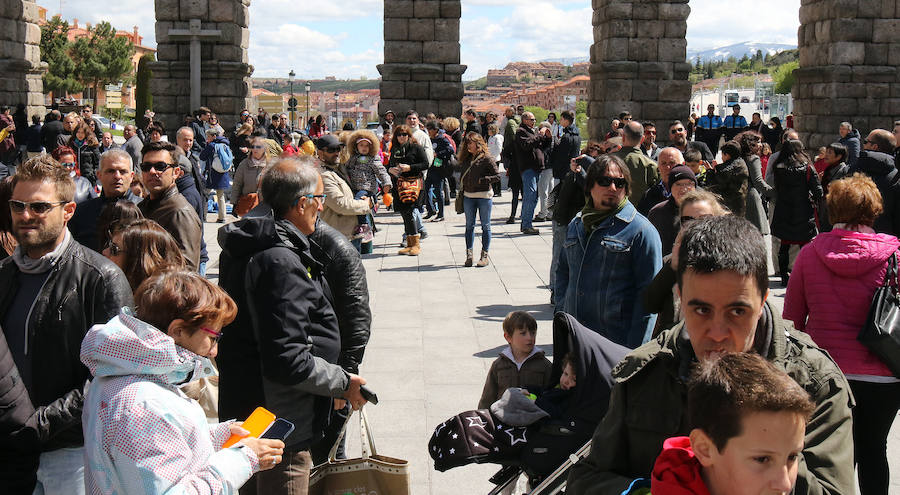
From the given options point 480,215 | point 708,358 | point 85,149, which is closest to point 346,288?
point 708,358

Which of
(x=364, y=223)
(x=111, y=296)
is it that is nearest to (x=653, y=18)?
(x=364, y=223)

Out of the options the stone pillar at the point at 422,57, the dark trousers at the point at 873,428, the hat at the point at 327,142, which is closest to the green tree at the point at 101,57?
the stone pillar at the point at 422,57

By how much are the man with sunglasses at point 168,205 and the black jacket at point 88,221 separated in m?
0.20

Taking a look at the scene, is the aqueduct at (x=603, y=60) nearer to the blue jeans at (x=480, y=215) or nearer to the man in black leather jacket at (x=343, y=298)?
the blue jeans at (x=480, y=215)

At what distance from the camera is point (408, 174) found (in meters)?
13.5

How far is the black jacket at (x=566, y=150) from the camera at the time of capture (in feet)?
50.6

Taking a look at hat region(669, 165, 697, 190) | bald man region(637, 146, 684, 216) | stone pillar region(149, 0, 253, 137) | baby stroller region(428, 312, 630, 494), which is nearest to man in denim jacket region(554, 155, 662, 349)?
hat region(669, 165, 697, 190)

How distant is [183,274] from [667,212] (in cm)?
400

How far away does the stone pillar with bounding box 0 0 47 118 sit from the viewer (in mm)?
19562

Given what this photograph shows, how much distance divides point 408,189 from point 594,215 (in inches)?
305

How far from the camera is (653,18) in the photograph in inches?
771

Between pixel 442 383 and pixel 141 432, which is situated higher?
pixel 141 432

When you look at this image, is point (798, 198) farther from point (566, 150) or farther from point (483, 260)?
point (566, 150)

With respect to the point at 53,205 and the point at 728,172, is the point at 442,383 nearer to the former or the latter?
the point at 728,172
